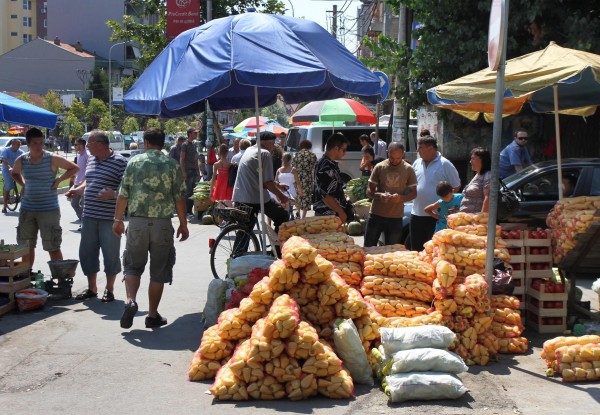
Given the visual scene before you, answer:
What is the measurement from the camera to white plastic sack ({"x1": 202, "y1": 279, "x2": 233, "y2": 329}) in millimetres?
7621

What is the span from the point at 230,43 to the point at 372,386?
3805mm

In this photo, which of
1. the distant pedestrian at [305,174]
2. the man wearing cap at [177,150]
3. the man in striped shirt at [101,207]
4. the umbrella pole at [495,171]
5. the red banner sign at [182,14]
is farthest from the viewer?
the red banner sign at [182,14]

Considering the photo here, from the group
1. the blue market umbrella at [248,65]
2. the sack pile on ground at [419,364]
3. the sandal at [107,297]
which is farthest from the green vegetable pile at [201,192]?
the sack pile on ground at [419,364]

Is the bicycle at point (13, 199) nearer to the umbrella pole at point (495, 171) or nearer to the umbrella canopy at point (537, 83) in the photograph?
the umbrella canopy at point (537, 83)

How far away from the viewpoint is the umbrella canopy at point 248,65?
7.27 m

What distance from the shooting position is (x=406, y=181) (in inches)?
358

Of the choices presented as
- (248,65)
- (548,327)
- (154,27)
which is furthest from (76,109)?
(548,327)

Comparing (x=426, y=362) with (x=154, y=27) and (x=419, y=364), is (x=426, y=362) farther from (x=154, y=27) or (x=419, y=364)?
(x=154, y=27)

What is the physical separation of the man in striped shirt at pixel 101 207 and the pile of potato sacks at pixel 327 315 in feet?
8.64

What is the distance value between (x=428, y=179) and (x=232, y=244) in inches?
107

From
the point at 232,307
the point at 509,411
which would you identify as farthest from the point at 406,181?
the point at 509,411

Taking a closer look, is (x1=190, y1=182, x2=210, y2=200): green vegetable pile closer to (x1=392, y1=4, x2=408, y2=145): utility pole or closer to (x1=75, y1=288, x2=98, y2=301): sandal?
(x1=392, y1=4, x2=408, y2=145): utility pole

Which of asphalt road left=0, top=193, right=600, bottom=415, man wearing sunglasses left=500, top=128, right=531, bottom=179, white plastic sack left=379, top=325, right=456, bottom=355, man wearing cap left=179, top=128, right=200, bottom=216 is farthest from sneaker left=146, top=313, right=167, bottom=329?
man wearing cap left=179, top=128, right=200, bottom=216

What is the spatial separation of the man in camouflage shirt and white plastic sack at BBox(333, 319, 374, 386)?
246 centimetres
